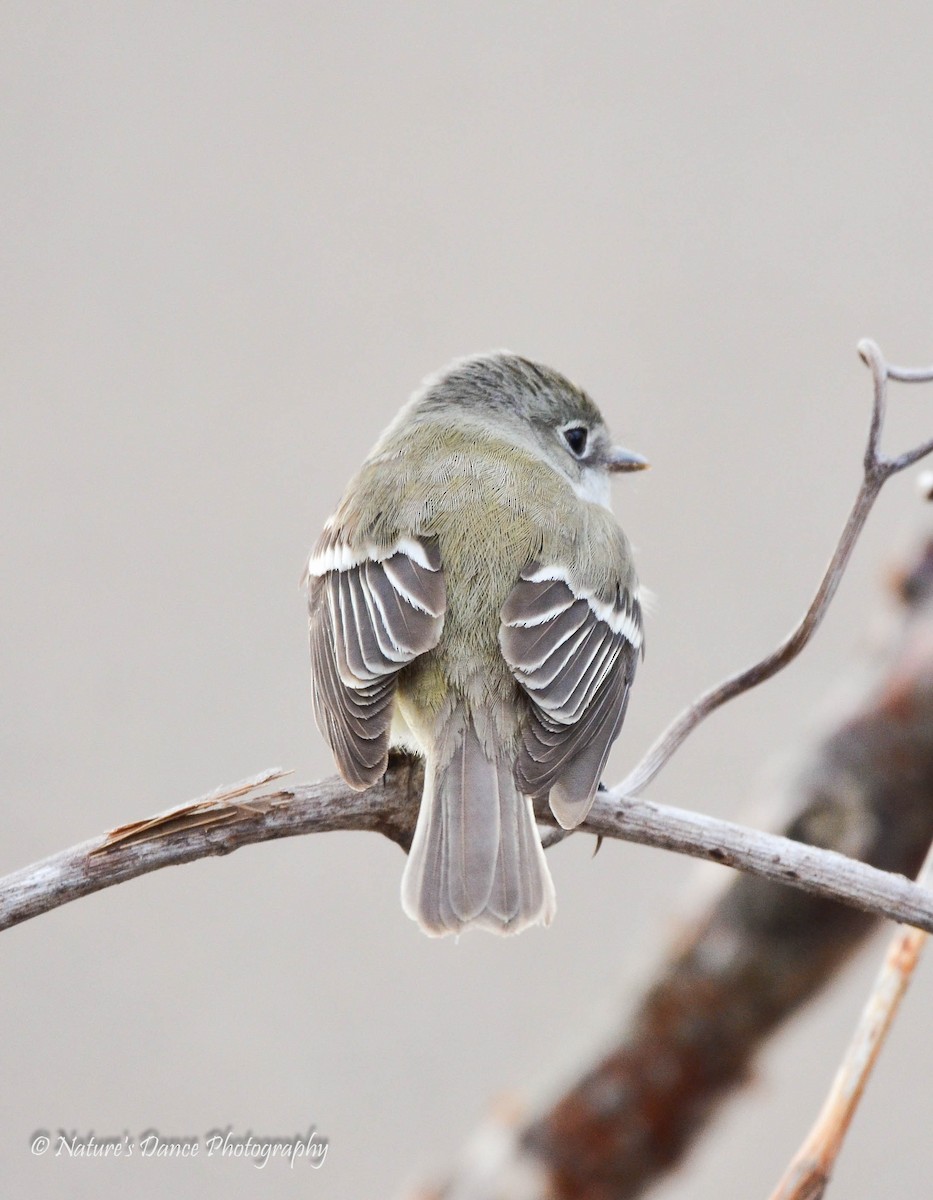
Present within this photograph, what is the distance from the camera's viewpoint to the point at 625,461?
283cm

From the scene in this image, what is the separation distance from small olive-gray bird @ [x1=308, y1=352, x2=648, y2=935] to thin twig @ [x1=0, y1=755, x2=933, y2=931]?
87 millimetres

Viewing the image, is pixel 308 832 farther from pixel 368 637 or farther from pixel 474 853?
pixel 368 637

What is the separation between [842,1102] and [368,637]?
35.5 inches

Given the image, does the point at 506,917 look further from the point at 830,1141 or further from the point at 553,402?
the point at 553,402

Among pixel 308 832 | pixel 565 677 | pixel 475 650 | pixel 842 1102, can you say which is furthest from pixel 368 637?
pixel 842 1102

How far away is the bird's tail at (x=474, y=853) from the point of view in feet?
5.62

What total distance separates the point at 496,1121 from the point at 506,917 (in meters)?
1.09

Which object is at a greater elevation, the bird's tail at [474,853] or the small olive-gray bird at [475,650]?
the small olive-gray bird at [475,650]

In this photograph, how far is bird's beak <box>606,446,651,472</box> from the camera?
2826 millimetres

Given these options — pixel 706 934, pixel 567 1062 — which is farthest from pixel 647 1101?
pixel 706 934

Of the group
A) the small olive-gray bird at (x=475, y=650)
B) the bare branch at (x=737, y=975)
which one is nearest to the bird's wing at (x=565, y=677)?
the small olive-gray bird at (x=475, y=650)

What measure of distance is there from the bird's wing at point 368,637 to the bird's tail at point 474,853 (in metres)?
0.12

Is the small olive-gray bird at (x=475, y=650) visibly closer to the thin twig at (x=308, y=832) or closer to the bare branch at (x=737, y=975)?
the thin twig at (x=308, y=832)

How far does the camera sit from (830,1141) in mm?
1566
